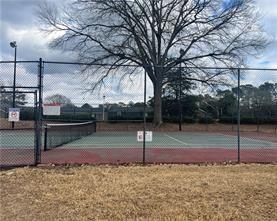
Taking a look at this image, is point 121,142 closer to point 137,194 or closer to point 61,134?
point 61,134

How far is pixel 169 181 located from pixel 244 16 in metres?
32.3

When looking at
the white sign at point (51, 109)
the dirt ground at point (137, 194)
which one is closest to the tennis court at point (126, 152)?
the white sign at point (51, 109)

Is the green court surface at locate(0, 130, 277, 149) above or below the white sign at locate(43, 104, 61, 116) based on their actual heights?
below

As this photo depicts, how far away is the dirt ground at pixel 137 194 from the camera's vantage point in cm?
586

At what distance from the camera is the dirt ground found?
5.86 m

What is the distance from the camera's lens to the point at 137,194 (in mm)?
6918

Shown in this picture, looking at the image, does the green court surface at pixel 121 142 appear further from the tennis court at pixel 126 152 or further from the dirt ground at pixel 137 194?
the dirt ground at pixel 137 194

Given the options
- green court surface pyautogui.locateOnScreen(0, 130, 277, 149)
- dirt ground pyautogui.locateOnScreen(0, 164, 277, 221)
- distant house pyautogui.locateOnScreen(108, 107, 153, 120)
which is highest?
distant house pyautogui.locateOnScreen(108, 107, 153, 120)

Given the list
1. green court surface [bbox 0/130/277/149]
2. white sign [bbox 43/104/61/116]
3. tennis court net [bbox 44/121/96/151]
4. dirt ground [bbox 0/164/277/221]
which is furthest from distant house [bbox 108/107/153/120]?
dirt ground [bbox 0/164/277/221]

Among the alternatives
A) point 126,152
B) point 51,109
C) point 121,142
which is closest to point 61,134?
point 121,142

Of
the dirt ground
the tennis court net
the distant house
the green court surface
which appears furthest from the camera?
the green court surface

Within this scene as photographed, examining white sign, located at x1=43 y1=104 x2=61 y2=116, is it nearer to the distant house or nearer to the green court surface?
the distant house

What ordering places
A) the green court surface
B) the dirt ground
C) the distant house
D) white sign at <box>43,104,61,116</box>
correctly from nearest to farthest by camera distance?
the dirt ground, white sign at <box>43,104,61,116</box>, the distant house, the green court surface

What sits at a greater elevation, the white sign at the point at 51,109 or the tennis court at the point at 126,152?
the white sign at the point at 51,109
